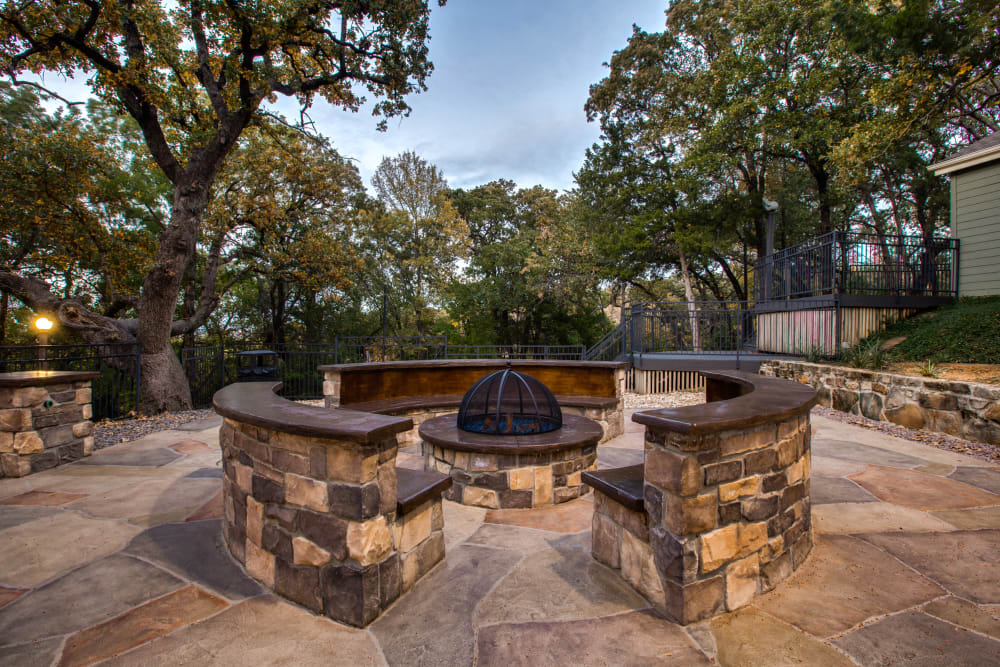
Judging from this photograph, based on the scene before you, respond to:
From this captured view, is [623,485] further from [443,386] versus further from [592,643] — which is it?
[443,386]

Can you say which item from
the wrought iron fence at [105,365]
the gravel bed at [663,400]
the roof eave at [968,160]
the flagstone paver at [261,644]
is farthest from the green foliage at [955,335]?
the wrought iron fence at [105,365]

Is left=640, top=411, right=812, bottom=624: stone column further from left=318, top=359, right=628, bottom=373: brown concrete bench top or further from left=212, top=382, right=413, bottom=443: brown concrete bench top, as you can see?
left=318, top=359, right=628, bottom=373: brown concrete bench top

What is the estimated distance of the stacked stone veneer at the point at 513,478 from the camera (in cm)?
356

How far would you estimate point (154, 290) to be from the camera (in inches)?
320

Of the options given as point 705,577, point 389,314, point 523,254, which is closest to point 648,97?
point 523,254

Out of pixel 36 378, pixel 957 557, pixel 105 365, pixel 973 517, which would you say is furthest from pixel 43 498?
pixel 105 365

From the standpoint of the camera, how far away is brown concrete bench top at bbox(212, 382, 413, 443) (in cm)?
187

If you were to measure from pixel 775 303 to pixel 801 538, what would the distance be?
909cm

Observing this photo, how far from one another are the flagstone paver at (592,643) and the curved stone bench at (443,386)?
3478 millimetres

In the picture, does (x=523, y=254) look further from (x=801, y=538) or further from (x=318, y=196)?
(x=801, y=538)

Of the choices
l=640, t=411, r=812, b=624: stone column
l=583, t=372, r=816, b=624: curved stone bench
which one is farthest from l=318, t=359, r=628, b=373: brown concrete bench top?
l=640, t=411, r=812, b=624: stone column

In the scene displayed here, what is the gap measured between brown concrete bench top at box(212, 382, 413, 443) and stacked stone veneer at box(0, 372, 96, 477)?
3.35 meters

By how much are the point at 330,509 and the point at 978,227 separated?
12846 millimetres

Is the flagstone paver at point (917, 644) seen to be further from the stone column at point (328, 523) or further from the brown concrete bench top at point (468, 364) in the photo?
the brown concrete bench top at point (468, 364)
